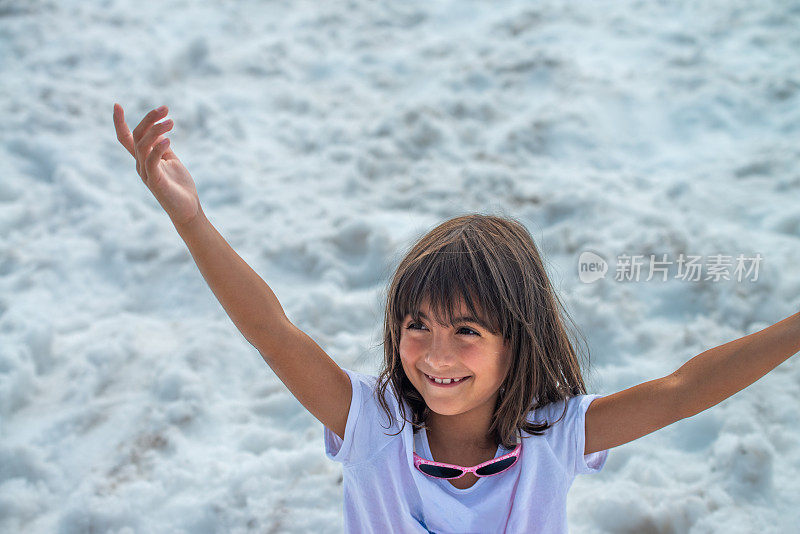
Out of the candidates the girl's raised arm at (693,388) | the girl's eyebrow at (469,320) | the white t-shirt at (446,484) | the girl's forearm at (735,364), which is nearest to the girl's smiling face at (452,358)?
the girl's eyebrow at (469,320)

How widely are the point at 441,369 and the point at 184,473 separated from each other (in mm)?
1078

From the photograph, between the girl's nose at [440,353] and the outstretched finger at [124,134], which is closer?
the outstretched finger at [124,134]

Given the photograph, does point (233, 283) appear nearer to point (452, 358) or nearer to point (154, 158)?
point (154, 158)

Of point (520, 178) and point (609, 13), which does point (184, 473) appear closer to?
point (520, 178)

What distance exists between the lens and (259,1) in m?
4.95

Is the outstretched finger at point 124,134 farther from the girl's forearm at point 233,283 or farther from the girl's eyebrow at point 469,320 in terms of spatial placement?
the girl's eyebrow at point 469,320

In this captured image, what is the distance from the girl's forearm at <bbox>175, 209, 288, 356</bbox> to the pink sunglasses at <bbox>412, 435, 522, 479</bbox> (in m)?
0.38

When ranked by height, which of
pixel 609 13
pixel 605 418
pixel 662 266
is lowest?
pixel 662 266

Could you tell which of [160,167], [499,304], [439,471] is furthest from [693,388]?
[160,167]

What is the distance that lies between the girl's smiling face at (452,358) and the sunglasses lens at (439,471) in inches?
4.6

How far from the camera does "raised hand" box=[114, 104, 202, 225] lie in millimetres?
1106

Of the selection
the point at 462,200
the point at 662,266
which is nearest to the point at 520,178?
the point at 462,200

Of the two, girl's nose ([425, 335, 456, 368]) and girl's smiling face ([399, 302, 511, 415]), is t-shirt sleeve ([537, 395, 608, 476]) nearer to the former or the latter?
girl's smiling face ([399, 302, 511, 415])

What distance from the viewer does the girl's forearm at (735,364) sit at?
1.25 m
